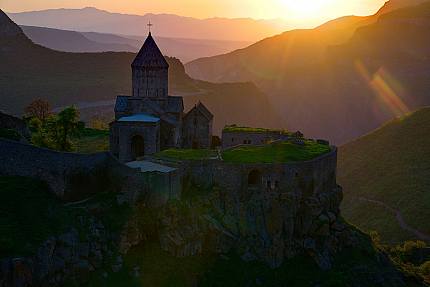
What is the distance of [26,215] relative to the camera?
2586 centimetres

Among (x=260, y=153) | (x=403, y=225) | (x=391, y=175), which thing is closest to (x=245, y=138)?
(x=260, y=153)

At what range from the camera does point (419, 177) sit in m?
70.4

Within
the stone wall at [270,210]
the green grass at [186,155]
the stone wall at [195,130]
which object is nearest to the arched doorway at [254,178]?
the stone wall at [270,210]

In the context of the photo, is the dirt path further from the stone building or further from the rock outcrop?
the rock outcrop

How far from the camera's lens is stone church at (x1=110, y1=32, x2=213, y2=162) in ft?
136

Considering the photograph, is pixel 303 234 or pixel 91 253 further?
pixel 303 234

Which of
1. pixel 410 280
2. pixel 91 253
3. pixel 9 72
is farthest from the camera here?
pixel 9 72

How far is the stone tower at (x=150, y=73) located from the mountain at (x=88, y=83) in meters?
72.4

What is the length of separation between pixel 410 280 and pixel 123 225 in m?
22.8

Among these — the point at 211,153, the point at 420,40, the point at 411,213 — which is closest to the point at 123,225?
the point at 211,153

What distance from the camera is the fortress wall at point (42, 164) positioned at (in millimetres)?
27938

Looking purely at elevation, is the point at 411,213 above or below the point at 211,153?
below

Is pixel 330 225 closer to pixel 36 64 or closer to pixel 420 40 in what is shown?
pixel 36 64

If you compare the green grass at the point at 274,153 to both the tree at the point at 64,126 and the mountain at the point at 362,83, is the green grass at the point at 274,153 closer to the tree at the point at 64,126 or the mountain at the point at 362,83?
the tree at the point at 64,126
